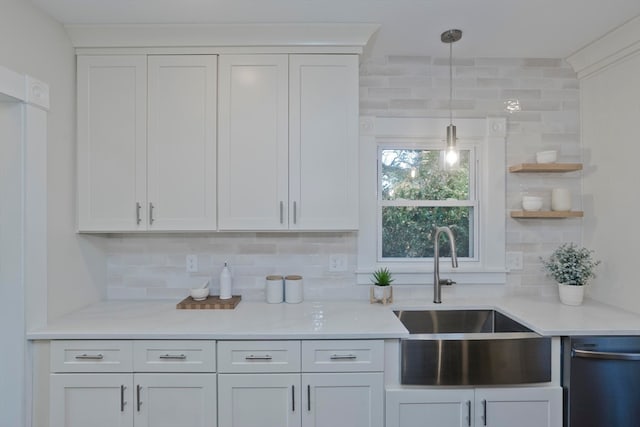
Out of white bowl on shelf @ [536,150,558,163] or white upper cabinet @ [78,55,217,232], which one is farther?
white bowl on shelf @ [536,150,558,163]

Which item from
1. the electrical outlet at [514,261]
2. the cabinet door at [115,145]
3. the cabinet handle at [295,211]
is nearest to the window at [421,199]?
the electrical outlet at [514,261]

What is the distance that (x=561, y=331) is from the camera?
5.45 ft

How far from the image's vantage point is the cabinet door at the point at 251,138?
78.0 inches

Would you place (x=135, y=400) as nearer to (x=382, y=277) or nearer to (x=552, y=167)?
(x=382, y=277)

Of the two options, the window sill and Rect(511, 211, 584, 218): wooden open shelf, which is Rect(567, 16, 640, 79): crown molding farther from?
the window sill

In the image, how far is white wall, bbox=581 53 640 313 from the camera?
6.44 ft

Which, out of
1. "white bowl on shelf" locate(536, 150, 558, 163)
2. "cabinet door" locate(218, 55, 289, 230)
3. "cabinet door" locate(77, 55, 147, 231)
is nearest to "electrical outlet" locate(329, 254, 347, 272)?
"cabinet door" locate(218, 55, 289, 230)

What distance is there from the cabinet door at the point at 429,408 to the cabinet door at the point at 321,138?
945 mm

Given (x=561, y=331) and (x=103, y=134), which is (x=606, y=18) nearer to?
(x=561, y=331)

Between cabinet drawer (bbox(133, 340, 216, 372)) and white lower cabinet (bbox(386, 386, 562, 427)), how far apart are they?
87 centimetres

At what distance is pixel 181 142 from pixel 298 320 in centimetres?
118

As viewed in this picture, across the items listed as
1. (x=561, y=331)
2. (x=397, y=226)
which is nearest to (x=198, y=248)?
(x=397, y=226)

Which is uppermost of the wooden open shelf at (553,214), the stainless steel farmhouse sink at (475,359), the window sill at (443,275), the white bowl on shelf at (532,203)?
the white bowl on shelf at (532,203)

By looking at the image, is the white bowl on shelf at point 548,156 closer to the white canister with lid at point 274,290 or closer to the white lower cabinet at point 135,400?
the white canister with lid at point 274,290
